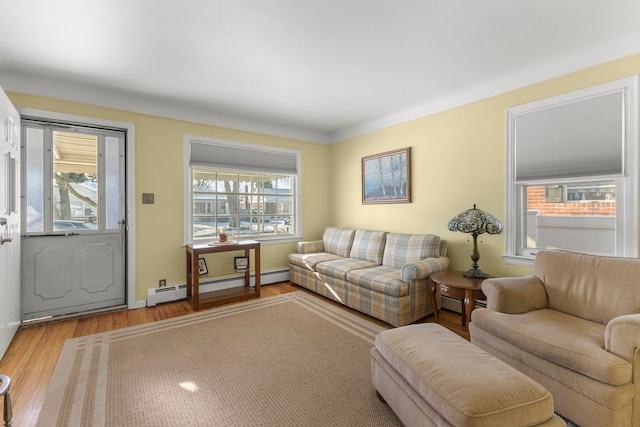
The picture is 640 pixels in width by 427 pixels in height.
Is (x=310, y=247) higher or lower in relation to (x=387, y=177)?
lower

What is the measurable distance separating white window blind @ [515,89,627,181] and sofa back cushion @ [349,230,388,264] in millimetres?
1744

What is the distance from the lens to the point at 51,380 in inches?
81.7

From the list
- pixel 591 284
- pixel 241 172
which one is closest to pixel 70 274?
pixel 241 172

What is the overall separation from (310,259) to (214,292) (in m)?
1.41

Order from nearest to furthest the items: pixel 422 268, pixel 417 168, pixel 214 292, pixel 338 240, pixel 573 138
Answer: pixel 573 138 → pixel 422 268 → pixel 417 168 → pixel 214 292 → pixel 338 240

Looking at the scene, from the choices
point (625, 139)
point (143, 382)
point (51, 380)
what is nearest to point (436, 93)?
point (625, 139)

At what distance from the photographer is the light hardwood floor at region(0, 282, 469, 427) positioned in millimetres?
1856

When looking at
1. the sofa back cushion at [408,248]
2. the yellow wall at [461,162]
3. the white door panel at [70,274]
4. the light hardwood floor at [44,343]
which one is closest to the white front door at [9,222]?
the light hardwood floor at [44,343]

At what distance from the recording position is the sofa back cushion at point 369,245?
396cm

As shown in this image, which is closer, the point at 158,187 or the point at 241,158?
the point at 158,187

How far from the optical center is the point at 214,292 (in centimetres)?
405

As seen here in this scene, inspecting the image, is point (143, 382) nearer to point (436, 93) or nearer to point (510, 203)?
point (510, 203)

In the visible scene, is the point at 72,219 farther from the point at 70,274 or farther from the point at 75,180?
the point at 70,274

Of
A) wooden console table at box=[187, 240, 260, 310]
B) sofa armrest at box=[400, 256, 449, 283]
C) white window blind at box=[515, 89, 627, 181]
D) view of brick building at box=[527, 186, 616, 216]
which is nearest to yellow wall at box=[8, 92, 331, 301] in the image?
wooden console table at box=[187, 240, 260, 310]
